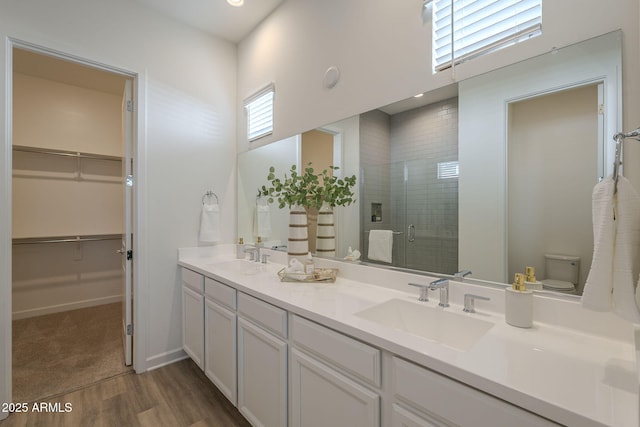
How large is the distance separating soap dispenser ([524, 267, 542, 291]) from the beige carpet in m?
2.73

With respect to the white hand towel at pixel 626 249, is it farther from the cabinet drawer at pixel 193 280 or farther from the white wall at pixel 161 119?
the white wall at pixel 161 119

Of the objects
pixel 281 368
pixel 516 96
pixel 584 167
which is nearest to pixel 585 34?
pixel 516 96

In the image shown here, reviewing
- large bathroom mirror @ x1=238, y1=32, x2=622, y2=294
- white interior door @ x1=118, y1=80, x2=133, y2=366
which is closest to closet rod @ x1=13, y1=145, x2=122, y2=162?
white interior door @ x1=118, y1=80, x2=133, y2=366

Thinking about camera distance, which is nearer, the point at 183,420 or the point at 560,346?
the point at 560,346

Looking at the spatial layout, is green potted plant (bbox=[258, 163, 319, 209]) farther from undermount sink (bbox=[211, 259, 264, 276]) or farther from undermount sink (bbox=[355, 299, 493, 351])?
undermount sink (bbox=[355, 299, 493, 351])

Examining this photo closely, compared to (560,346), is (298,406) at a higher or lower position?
lower

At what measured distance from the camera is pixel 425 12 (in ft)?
4.63

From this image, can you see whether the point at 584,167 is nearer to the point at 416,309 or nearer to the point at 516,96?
the point at 516,96

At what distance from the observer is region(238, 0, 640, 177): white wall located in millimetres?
995

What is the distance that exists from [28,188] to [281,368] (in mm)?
3820

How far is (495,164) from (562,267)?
46 cm

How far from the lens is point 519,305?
104cm

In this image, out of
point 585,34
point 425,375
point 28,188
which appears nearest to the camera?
point 425,375

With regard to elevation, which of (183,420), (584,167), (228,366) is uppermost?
(584,167)
